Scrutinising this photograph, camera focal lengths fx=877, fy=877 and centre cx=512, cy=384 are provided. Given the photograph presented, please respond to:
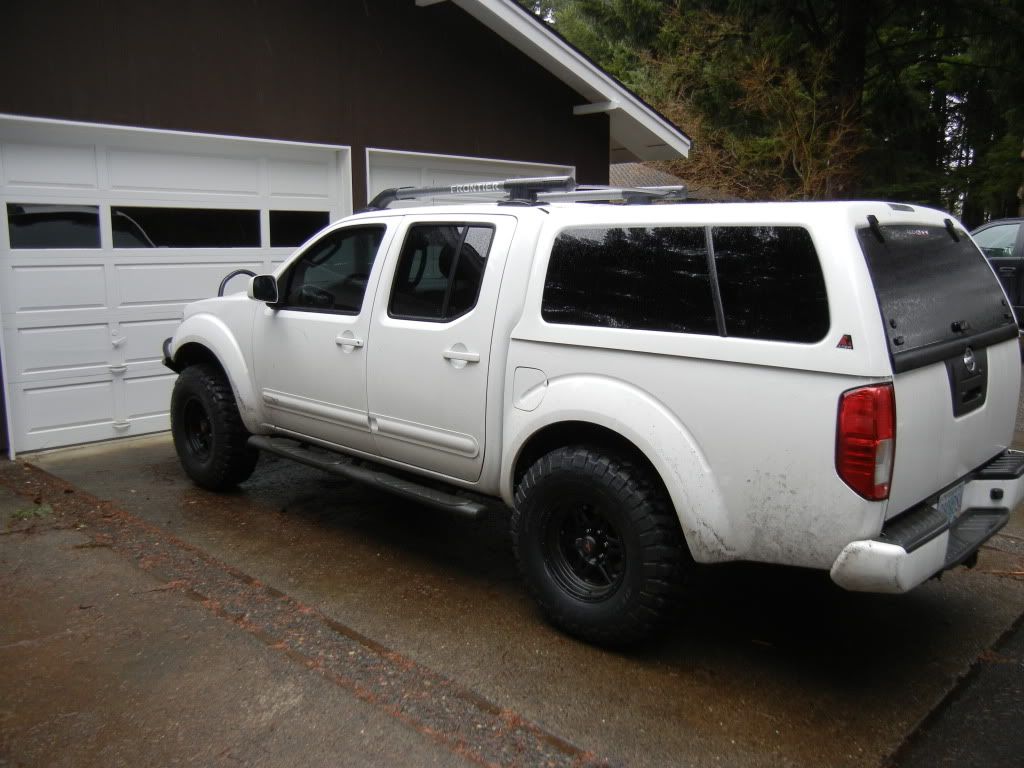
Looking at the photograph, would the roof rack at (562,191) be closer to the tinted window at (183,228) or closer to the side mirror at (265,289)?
the side mirror at (265,289)

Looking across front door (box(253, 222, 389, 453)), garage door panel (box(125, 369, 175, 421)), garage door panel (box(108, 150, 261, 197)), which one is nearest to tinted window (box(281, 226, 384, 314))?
front door (box(253, 222, 389, 453))

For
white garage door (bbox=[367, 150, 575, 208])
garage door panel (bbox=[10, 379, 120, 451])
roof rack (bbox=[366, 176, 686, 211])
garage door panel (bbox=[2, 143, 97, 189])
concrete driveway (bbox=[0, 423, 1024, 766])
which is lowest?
concrete driveway (bbox=[0, 423, 1024, 766])

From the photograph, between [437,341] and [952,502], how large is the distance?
96.7 inches

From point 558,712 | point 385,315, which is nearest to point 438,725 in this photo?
point 558,712

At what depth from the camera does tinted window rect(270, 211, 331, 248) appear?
27.5ft

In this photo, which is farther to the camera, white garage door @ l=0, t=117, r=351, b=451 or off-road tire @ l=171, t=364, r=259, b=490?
white garage door @ l=0, t=117, r=351, b=451

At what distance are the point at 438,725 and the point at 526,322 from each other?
1792mm

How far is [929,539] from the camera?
3252 mm

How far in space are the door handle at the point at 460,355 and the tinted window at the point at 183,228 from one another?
425 cm

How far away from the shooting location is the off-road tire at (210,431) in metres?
5.79

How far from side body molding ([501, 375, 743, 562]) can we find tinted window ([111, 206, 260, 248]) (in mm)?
4943

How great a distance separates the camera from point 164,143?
7.41m

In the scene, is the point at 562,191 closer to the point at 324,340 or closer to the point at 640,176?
the point at 324,340

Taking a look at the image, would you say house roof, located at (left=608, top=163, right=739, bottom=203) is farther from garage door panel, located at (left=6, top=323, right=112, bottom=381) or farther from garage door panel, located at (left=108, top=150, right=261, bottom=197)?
garage door panel, located at (left=6, top=323, right=112, bottom=381)
